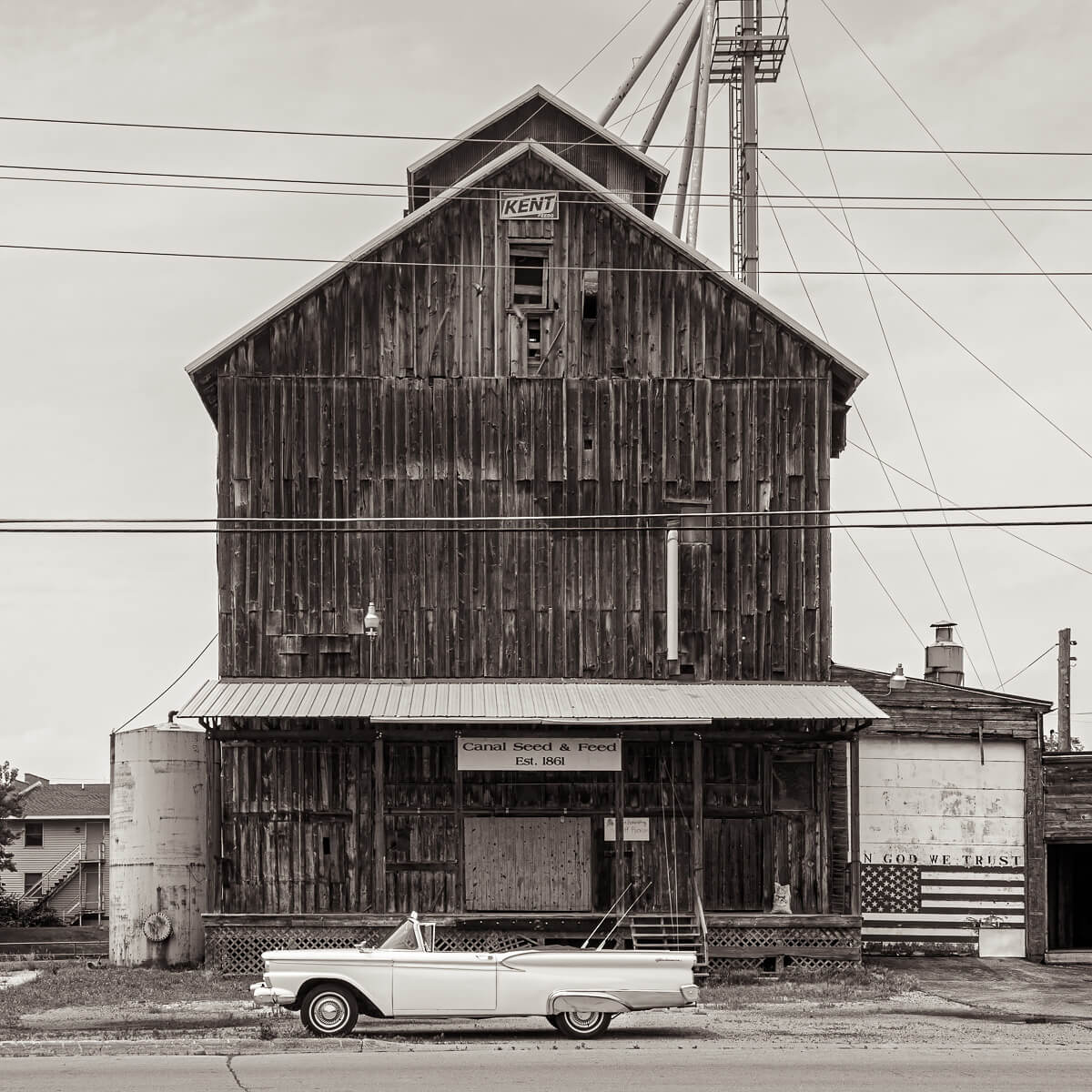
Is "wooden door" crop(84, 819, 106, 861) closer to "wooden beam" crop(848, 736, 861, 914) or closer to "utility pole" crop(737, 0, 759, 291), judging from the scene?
"utility pole" crop(737, 0, 759, 291)

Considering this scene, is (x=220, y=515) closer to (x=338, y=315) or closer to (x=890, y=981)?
(x=338, y=315)

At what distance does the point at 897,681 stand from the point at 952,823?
303 centimetres

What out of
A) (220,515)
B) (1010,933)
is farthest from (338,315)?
(1010,933)

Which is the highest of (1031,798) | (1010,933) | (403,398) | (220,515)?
(403,398)

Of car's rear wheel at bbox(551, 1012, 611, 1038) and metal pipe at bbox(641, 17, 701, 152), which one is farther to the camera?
metal pipe at bbox(641, 17, 701, 152)

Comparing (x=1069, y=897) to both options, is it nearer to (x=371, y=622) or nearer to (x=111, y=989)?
(x=371, y=622)

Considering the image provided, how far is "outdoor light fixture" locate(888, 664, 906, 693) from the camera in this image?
98.0ft

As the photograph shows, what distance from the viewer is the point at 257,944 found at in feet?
87.7

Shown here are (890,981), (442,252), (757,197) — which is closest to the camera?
(890,981)

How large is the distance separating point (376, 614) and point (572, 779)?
14.3ft

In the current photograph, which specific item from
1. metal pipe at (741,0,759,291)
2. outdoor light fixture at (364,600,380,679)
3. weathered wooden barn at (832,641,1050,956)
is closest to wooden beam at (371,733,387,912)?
outdoor light fixture at (364,600,380,679)

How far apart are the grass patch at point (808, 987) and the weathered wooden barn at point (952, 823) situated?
10.8 feet

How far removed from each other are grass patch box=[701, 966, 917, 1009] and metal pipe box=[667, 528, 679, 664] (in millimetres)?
5435

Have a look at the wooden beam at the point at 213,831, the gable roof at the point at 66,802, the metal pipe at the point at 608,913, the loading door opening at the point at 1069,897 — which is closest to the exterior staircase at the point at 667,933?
the metal pipe at the point at 608,913
